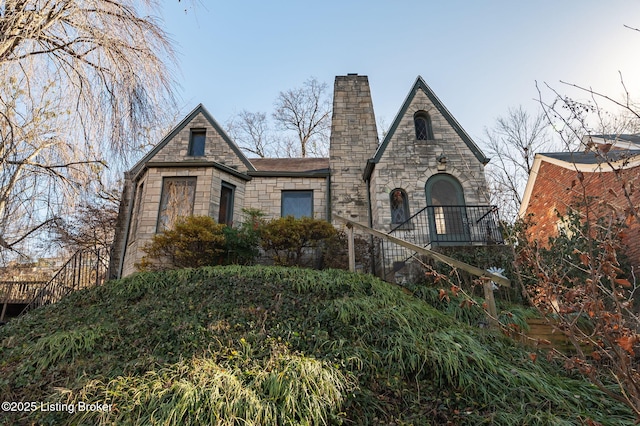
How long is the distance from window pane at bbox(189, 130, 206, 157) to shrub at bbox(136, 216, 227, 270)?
3828 millimetres

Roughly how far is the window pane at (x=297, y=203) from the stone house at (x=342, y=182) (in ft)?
0.11

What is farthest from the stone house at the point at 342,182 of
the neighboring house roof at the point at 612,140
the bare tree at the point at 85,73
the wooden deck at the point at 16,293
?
the bare tree at the point at 85,73

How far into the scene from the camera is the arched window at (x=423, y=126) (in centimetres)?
1144

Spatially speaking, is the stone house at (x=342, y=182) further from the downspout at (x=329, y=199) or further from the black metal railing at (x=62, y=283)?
the black metal railing at (x=62, y=283)

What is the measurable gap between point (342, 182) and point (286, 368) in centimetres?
867

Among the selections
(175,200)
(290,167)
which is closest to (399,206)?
(290,167)

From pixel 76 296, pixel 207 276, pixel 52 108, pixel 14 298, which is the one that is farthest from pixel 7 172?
pixel 14 298

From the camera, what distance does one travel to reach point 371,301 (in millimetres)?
4977

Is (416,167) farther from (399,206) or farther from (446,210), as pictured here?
(446,210)

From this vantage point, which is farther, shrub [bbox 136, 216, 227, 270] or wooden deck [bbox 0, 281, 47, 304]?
wooden deck [bbox 0, 281, 47, 304]

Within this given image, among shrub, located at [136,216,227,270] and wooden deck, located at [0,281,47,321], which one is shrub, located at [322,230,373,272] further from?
wooden deck, located at [0,281,47,321]

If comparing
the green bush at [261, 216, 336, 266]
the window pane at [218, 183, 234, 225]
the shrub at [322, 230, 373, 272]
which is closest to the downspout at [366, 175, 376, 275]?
the shrub at [322, 230, 373, 272]

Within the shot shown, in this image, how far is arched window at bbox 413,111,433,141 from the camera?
1144cm

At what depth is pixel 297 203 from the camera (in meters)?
11.5
